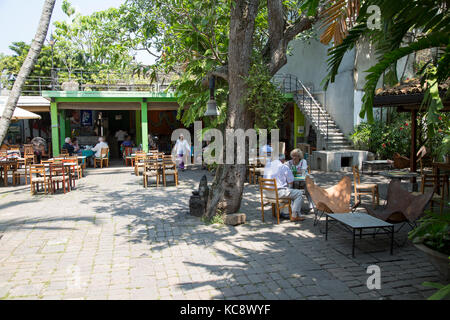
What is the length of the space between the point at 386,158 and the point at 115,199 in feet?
33.5

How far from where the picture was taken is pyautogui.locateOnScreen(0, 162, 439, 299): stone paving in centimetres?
394

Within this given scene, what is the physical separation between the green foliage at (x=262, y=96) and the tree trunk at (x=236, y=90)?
13 centimetres

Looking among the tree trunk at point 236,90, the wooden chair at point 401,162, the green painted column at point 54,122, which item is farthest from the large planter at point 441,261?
the green painted column at point 54,122

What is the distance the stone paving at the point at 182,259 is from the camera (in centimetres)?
394

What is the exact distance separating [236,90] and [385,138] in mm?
9464

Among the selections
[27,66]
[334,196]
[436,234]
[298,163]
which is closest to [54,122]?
[27,66]

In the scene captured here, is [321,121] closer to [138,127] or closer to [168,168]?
[168,168]

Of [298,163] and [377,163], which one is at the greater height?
[298,163]

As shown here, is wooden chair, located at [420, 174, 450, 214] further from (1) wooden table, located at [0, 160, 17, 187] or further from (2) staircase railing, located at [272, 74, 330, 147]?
(1) wooden table, located at [0, 160, 17, 187]

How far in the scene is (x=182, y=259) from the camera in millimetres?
4898

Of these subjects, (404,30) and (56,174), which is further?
(56,174)

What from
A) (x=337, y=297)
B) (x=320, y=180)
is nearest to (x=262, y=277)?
(x=337, y=297)

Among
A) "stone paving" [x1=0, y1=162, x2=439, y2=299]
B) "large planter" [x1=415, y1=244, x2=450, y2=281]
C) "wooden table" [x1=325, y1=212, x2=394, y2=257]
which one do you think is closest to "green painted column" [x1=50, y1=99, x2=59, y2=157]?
"stone paving" [x1=0, y1=162, x2=439, y2=299]

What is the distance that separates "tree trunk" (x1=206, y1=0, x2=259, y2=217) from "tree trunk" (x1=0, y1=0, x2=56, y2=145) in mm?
3009
